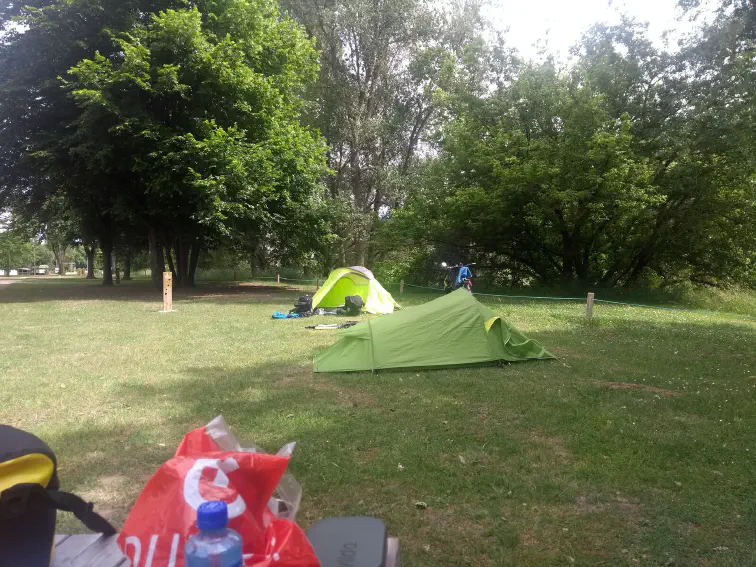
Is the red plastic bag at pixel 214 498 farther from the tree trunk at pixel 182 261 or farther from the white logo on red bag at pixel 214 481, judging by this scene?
the tree trunk at pixel 182 261

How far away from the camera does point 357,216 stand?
1054 inches

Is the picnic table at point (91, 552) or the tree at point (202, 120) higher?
the tree at point (202, 120)

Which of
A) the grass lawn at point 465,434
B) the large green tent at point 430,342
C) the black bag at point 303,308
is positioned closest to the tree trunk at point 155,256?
the black bag at point 303,308

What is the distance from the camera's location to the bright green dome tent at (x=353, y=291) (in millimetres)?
14539

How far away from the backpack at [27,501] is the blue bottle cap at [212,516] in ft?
1.81

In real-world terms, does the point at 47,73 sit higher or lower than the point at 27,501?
higher

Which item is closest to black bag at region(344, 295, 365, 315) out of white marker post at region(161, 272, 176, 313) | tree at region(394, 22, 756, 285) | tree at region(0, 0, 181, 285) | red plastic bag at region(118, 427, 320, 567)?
white marker post at region(161, 272, 176, 313)

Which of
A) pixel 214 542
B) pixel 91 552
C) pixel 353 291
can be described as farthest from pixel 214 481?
pixel 353 291

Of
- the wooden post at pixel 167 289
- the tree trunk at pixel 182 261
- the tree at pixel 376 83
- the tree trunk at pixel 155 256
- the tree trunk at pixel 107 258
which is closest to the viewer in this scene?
the wooden post at pixel 167 289

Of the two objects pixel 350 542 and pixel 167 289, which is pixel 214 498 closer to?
pixel 350 542

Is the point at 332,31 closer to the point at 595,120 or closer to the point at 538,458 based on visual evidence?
the point at 595,120

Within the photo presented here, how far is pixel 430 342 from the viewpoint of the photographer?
7492mm

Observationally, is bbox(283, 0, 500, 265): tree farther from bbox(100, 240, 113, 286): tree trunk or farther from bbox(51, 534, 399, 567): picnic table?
bbox(51, 534, 399, 567): picnic table

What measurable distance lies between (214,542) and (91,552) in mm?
779
